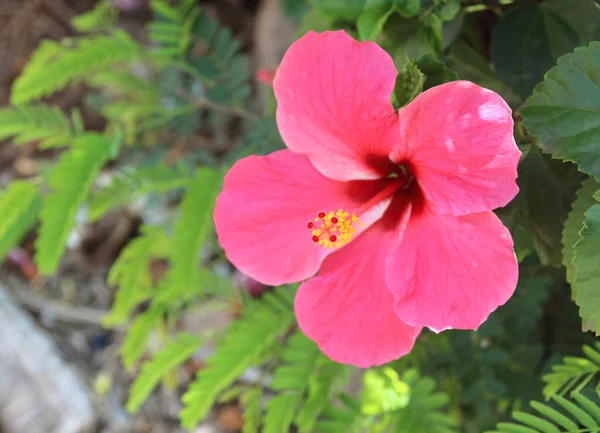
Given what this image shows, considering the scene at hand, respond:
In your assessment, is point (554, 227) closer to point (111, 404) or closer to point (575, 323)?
point (575, 323)

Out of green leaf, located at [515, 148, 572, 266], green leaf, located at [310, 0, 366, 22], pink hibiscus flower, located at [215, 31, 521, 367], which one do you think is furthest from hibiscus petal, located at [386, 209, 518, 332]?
green leaf, located at [310, 0, 366, 22]

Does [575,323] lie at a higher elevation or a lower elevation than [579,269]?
lower

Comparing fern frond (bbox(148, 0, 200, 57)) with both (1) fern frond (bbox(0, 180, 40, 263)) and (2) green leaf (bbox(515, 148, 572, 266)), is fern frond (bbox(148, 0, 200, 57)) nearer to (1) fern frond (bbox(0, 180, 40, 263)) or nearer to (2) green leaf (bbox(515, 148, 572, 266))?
(1) fern frond (bbox(0, 180, 40, 263))

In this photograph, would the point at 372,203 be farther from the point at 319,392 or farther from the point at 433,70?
the point at 319,392

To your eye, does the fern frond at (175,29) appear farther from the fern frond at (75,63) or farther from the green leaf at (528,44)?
the green leaf at (528,44)

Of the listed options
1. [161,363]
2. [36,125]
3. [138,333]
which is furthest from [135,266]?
[36,125]

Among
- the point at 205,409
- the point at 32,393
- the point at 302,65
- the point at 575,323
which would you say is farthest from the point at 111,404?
the point at 302,65

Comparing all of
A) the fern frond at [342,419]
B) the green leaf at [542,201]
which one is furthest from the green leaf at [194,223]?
the green leaf at [542,201]
